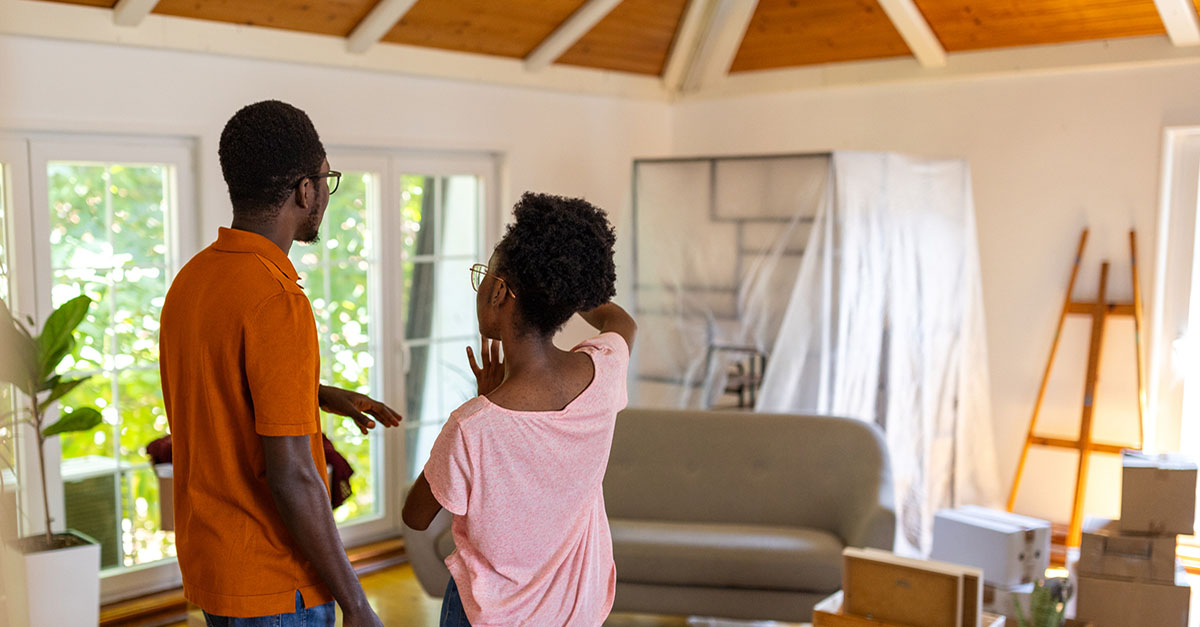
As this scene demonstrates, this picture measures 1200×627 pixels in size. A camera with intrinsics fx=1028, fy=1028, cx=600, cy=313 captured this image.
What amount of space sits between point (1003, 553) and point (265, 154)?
293 cm

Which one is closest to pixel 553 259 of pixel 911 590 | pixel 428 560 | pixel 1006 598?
pixel 911 590

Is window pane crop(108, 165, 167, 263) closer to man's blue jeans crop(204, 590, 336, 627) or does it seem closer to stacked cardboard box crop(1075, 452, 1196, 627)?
man's blue jeans crop(204, 590, 336, 627)

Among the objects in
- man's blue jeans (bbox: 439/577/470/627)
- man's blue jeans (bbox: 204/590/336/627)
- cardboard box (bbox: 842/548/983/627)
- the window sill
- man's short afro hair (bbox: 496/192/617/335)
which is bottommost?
the window sill

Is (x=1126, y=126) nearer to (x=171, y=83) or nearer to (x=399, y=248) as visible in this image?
(x=399, y=248)

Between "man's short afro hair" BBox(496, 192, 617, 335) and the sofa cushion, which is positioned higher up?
→ "man's short afro hair" BBox(496, 192, 617, 335)

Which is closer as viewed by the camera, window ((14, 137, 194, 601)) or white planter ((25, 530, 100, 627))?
white planter ((25, 530, 100, 627))

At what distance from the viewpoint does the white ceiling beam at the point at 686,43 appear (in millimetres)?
5375

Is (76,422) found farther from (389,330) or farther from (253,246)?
(253,246)

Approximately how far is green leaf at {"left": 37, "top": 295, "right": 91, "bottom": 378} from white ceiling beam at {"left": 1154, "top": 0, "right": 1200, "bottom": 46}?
13.5 ft

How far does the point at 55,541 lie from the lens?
3287 millimetres

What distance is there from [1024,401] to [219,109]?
12.4 feet

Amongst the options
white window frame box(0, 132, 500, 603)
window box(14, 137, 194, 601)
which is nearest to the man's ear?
white window frame box(0, 132, 500, 603)

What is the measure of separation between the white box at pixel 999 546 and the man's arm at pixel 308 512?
8.88ft

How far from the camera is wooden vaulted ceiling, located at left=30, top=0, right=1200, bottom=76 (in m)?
4.14
